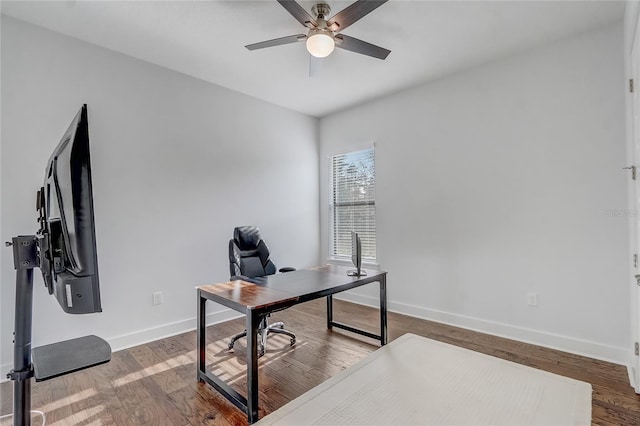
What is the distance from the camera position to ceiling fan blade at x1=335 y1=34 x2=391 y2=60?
7.48 feet

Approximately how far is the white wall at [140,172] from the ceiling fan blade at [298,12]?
1.86 meters

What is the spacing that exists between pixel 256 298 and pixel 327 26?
1947 millimetres

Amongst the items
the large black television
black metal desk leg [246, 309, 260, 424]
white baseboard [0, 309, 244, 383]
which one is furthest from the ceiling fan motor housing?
white baseboard [0, 309, 244, 383]

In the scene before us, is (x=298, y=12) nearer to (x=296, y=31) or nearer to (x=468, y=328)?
(x=296, y=31)

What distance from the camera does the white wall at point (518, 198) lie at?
8.47 feet

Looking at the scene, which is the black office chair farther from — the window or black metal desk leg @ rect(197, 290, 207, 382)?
the window

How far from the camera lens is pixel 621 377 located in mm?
2289

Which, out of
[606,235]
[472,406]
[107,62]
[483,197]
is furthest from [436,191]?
[107,62]

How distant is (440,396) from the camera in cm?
193

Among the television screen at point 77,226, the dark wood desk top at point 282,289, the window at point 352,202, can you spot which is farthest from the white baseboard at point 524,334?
the television screen at point 77,226

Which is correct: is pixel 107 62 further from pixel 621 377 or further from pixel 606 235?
pixel 621 377

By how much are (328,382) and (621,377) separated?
218 centimetres

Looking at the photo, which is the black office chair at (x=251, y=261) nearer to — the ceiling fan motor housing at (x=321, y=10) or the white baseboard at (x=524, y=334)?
the white baseboard at (x=524, y=334)

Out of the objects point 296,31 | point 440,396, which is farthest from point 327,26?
point 440,396
